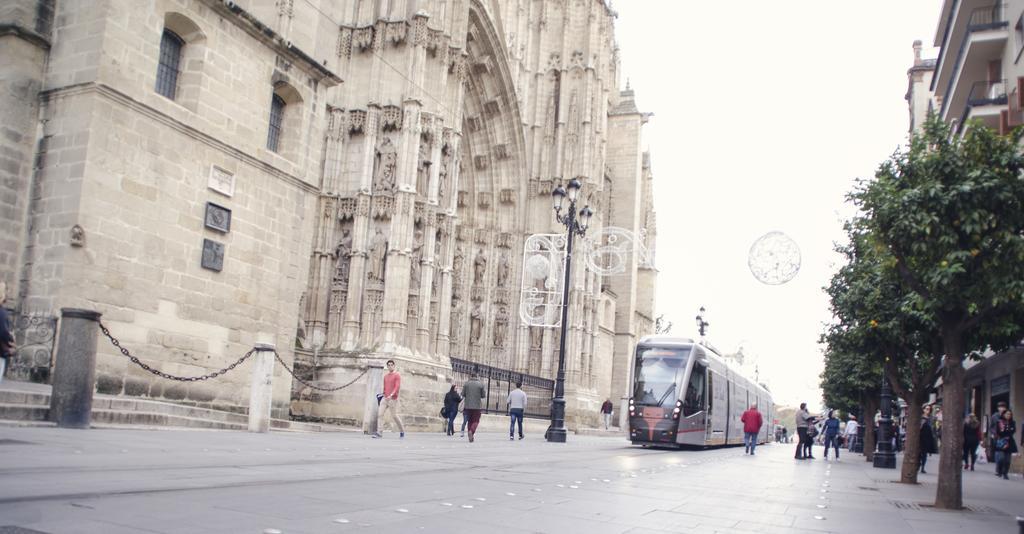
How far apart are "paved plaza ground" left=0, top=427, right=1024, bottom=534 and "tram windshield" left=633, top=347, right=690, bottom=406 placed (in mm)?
9613

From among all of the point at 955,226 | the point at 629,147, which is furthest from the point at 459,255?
the point at 955,226

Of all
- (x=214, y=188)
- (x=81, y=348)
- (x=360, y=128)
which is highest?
(x=360, y=128)

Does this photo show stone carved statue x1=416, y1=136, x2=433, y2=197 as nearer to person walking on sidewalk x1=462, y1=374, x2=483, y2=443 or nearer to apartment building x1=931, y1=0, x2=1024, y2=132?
person walking on sidewalk x1=462, y1=374, x2=483, y2=443

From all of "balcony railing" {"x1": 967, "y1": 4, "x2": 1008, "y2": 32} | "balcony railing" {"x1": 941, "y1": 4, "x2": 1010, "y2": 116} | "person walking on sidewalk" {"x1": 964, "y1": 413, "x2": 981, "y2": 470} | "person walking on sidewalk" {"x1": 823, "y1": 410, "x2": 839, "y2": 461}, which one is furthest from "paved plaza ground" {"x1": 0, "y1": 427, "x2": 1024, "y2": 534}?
"balcony railing" {"x1": 967, "y1": 4, "x2": 1008, "y2": 32}

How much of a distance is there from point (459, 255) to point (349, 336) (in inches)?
482

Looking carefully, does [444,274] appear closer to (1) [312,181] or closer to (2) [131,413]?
(1) [312,181]

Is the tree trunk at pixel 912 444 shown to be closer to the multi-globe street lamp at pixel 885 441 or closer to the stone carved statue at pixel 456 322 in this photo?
the multi-globe street lamp at pixel 885 441

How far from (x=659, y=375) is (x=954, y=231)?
13598 mm

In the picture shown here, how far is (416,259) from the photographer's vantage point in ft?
81.3

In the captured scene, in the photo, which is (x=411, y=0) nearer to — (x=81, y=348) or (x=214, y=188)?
(x=214, y=188)

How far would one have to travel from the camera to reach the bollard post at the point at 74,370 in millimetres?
11094

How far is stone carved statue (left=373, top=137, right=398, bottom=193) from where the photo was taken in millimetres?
24531

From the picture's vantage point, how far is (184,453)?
9.47 meters

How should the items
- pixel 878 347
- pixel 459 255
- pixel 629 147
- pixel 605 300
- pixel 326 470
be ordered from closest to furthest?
pixel 326 470
pixel 878 347
pixel 459 255
pixel 605 300
pixel 629 147
